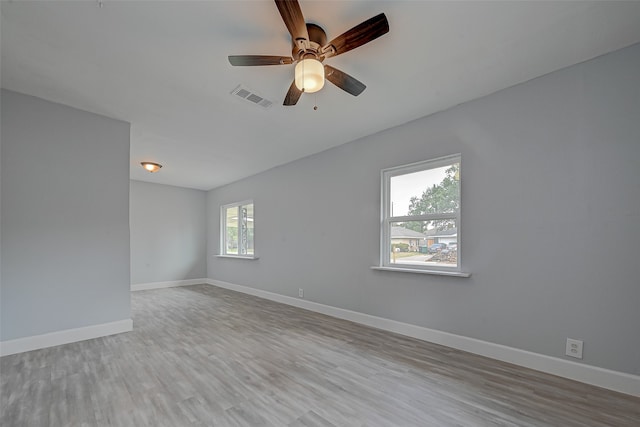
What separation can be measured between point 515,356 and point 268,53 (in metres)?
3.48

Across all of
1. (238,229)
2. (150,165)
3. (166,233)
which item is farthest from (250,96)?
(166,233)

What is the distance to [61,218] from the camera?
10.5ft

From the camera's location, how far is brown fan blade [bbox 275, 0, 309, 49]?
59.7 inches

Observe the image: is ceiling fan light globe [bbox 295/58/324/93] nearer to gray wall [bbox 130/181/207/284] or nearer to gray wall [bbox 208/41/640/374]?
gray wall [bbox 208/41/640/374]

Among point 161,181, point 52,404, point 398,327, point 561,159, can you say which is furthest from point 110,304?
point 561,159

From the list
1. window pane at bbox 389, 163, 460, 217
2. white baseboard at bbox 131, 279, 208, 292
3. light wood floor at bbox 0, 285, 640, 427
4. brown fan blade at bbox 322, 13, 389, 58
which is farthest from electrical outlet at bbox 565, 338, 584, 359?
white baseboard at bbox 131, 279, 208, 292

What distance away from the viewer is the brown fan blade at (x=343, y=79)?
2085 mm

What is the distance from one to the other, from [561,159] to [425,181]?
1295 mm

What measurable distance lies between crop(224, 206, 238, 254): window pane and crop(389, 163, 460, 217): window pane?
14.6 feet

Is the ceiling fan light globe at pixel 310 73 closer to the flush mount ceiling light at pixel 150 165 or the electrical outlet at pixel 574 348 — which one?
the electrical outlet at pixel 574 348

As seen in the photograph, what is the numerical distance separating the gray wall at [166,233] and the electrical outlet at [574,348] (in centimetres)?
756

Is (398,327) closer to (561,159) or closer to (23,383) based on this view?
(561,159)

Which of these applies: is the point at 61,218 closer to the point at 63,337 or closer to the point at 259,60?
the point at 63,337

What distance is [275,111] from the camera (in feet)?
10.7
